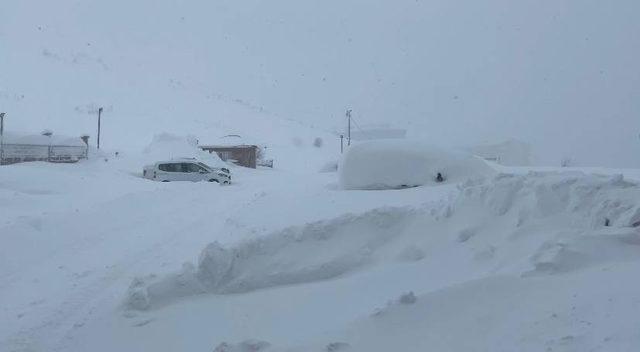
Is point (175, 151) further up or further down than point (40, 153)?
further up

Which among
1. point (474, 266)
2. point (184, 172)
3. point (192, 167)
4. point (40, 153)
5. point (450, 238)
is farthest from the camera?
point (40, 153)

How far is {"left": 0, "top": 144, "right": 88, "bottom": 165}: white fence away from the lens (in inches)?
1671

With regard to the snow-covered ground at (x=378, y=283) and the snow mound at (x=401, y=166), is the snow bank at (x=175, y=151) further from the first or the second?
the snow-covered ground at (x=378, y=283)

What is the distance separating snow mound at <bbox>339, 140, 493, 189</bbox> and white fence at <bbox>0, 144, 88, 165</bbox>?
2917 cm

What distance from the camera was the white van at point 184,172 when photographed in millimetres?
31469

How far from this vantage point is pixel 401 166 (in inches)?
724

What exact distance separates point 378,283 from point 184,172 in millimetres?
25620

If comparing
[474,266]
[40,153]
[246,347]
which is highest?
[40,153]

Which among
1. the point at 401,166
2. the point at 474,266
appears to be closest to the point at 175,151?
the point at 401,166

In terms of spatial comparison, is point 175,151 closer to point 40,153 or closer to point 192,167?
point 40,153

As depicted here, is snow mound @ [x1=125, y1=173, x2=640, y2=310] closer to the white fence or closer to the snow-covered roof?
the white fence

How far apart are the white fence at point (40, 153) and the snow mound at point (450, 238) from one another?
36.9m

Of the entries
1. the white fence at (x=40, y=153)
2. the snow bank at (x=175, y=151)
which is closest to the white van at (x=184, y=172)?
the white fence at (x=40, y=153)

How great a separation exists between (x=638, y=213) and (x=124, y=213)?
1226 cm
